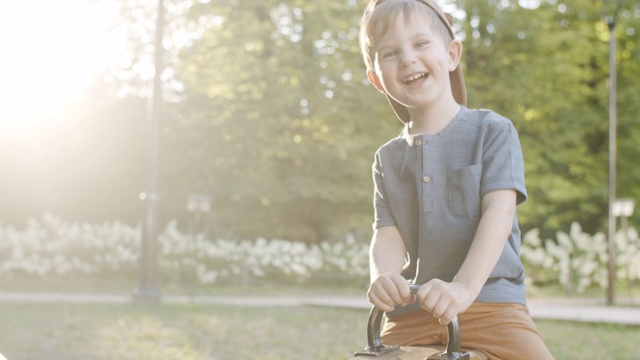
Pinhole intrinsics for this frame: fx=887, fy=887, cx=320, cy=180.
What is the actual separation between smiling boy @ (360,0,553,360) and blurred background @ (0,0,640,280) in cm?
1947

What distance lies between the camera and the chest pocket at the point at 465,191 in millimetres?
2217

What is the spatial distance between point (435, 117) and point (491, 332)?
581 millimetres

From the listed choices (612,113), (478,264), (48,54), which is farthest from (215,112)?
(478,264)

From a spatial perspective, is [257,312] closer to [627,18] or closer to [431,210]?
[431,210]

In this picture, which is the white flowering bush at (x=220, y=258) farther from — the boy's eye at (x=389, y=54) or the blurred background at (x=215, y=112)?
the boy's eye at (x=389, y=54)

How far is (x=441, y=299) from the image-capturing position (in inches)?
75.4

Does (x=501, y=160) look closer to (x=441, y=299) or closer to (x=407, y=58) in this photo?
(x=407, y=58)

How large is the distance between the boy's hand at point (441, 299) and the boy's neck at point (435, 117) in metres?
0.53

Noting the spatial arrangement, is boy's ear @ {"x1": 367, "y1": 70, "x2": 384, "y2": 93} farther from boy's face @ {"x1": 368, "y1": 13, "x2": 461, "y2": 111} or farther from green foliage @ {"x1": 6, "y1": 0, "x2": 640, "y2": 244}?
green foliage @ {"x1": 6, "y1": 0, "x2": 640, "y2": 244}

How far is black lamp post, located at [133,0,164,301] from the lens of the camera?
14.2 m

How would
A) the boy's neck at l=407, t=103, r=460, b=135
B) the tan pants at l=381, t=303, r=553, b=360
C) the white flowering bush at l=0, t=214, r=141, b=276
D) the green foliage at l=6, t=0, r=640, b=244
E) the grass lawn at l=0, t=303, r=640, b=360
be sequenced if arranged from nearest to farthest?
the tan pants at l=381, t=303, r=553, b=360
the boy's neck at l=407, t=103, r=460, b=135
the grass lawn at l=0, t=303, r=640, b=360
the white flowering bush at l=0, t=214, r=141, b=276
the green foliage at l=6, t=0, r=640, b=244

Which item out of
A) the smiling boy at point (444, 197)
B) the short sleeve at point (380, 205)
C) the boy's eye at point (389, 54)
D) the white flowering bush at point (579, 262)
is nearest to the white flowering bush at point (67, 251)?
the white flowering bush at point (579, 262)

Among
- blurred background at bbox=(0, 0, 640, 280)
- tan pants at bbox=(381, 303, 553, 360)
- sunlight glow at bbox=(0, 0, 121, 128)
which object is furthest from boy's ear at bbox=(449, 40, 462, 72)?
sunlight glow at bbox=(0, 0, 121, 128)

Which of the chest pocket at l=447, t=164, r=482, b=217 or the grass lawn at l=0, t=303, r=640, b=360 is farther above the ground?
the chest pocket at l=447, t=164, r=482, b=217
